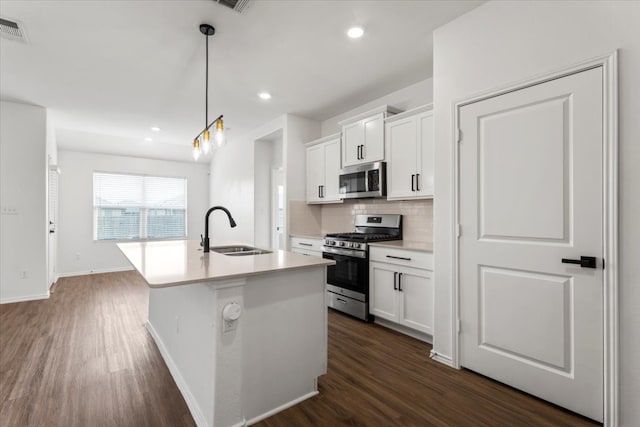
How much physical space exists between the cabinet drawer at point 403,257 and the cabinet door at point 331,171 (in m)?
1.22

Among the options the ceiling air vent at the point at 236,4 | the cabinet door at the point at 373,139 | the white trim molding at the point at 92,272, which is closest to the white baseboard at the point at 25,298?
the white trim molding at the point at 92,272

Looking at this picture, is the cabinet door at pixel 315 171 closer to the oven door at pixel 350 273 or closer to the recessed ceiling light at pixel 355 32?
the oven door at pixel 350 273

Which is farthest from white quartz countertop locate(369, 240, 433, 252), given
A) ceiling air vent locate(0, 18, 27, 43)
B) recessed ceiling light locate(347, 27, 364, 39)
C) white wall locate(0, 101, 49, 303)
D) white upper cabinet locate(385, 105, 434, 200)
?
white wall locate(0, 101, 49, 303)

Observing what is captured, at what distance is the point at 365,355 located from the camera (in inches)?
103

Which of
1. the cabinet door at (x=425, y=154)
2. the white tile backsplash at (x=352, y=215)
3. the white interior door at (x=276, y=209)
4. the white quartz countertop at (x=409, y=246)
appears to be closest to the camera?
the white quartz countertop at (x=409, y=246)

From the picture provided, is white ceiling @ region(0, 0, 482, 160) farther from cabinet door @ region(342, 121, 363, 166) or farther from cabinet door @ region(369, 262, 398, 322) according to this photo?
cabinet door @ region(369, 262, 398, 322)

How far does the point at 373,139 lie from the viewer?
12.0 ft

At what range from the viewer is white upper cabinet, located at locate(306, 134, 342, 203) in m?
4.30

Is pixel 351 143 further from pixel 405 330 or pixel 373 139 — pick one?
pixel 405 330

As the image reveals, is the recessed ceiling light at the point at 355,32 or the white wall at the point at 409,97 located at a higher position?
the recessed ceiling light at the point at 355,32

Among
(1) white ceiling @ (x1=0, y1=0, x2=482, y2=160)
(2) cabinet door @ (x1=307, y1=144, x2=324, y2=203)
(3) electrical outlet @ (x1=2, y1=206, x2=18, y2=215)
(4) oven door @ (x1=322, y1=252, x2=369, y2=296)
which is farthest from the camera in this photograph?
(2) cabinet door @ (x1=307, y1=144, x2=324, y2=203)

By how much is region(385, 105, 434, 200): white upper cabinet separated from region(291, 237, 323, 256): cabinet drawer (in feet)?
3.92

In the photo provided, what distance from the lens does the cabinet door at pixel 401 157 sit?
324cm

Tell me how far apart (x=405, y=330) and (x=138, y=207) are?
21.1ft
